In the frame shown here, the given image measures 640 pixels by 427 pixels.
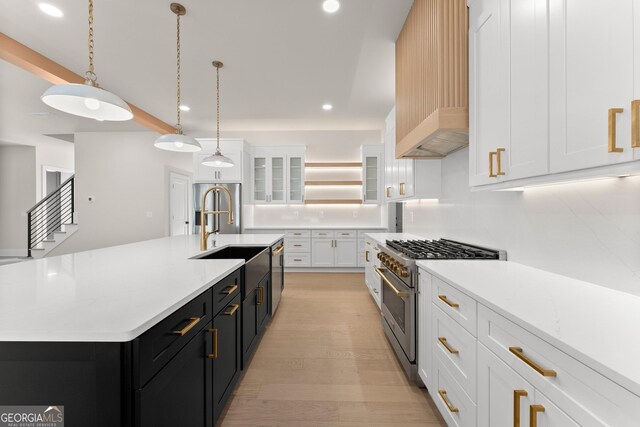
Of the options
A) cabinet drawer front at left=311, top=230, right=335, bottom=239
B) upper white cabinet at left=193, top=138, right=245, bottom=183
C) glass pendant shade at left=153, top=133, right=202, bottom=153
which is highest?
upper white cabinet at left=193, top=138, right=245, bottom=183

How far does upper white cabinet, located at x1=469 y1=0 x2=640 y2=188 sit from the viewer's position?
97 centimetres

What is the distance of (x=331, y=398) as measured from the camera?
201 cm

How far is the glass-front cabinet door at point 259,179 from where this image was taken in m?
6.11

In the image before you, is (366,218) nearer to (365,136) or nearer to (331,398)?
(365,136)

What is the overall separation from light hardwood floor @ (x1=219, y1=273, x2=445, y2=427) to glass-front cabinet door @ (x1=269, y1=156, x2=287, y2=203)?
297cm

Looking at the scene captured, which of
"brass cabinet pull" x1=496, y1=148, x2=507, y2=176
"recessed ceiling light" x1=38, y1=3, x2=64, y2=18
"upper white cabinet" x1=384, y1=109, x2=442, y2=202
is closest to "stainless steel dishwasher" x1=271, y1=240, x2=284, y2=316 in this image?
"upper white cabinet" x1=384, y1=109, x2=442, y2=202

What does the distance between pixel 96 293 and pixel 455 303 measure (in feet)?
5.33

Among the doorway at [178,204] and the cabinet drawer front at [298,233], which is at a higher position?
the doorway at [178,204]

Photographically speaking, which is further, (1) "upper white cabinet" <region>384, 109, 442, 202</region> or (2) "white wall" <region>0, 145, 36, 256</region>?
(2) "white wall" <region>0, 145, 36, 256</region>

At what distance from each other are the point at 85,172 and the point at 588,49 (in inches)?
322

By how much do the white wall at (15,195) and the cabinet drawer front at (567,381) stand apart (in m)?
10.3

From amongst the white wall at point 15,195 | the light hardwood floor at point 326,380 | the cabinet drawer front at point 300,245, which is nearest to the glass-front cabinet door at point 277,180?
the cabinet drawer front at point 300,245

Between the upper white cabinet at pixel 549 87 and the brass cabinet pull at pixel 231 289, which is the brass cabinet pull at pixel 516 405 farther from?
the brass cabinet pull at pixel 231 289

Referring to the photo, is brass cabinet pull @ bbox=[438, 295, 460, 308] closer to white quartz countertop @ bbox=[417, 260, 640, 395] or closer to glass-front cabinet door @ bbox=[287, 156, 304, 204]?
white quartz countertop @ bbox=[417, 260, 640, 395]
